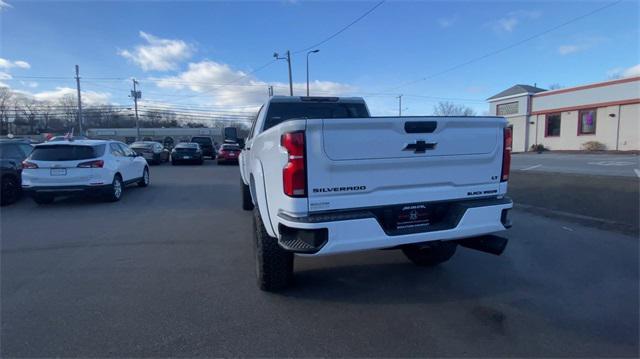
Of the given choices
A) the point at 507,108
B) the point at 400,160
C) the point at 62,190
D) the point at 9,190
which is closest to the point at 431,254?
the point at 400,160

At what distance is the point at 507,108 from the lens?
1649 inches

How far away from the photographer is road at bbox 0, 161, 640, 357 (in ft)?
9.40

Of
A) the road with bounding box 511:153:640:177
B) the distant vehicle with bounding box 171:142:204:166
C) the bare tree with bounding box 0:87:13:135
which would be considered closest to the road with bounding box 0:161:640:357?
the road with bounding box 511:153:640:177

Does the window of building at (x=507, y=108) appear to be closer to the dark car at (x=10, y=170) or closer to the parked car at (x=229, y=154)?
the parked car at (x=229, y=154)

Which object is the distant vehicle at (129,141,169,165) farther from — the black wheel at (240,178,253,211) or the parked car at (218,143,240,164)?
the black wheel at (240,178,253,211)

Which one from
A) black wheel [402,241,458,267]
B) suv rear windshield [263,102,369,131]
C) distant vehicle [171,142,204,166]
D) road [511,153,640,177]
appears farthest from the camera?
distant vehicle [171,142,204,166]

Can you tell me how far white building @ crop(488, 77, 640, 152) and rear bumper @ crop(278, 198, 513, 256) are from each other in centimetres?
3358

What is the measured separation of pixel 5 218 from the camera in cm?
760

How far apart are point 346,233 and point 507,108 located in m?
45.4

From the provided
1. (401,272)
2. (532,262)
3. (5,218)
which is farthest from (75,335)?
(5,218)

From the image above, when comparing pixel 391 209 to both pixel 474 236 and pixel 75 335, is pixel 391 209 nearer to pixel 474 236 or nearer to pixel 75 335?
pixel 474 236

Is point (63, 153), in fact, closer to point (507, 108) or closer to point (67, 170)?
point (67, 170)

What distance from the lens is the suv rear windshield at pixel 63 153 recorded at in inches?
337

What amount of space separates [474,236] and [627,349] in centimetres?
135
